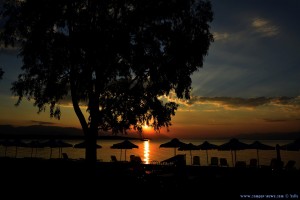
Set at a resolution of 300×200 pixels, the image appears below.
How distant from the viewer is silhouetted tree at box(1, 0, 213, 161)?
17094 millimetres

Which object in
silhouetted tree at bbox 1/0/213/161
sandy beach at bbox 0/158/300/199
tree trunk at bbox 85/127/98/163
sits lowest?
sandy beach at bbox 0/158/300/199

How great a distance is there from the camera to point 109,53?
16594 millimetres

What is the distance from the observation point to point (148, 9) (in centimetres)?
1734

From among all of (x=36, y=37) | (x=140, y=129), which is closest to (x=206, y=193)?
(x=140, y=129)

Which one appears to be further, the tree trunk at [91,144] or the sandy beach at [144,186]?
the tree trunk at [91,144]

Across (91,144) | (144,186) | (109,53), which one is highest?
(109,53)

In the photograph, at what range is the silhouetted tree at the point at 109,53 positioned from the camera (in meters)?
17.1

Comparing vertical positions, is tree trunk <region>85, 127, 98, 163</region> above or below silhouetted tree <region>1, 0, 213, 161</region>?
below

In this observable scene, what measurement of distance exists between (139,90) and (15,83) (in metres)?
7.68

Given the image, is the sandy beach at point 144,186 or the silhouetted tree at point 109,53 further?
the silhouetted tree at point 109,53

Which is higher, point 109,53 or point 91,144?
point 109,53

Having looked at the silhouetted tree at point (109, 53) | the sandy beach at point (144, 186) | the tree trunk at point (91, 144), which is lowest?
the sandy beach at point (144, 186)

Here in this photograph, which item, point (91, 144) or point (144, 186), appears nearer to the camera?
point (144, 186)

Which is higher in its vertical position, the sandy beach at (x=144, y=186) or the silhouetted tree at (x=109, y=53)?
the silhouetted tree at (x=109, y=53)
